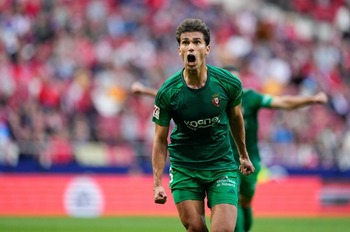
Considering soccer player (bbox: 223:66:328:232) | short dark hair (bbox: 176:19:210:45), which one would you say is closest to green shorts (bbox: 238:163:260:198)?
soccer player (bbox: 223:66:328:232)

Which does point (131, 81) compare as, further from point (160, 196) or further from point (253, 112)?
point (160, 196)

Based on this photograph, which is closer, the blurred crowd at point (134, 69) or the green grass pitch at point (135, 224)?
the green grass pitch at point (135, 224)

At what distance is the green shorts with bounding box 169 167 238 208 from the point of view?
9055mm

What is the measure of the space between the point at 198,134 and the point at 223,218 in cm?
93

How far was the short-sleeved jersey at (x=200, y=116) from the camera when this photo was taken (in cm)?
894

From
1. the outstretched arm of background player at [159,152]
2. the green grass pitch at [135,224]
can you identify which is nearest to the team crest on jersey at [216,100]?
the outstretched arm of background player at [159,152]

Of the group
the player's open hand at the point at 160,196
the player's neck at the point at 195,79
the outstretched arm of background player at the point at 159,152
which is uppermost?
the player's neck at the point at 195,79

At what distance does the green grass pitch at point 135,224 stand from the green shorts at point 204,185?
6900 mm

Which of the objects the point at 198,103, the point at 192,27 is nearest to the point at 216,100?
the point at 198,103

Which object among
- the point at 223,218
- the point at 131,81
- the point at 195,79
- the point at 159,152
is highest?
the point at 195,79

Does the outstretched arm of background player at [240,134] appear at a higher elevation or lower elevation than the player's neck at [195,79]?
lower

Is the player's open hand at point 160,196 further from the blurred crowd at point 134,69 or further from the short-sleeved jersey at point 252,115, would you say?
the blurred crowd at point 134,69

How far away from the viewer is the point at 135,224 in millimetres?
17719

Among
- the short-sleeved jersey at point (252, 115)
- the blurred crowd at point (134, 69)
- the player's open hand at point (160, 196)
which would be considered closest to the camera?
the player's open hand at point (160, 196)
